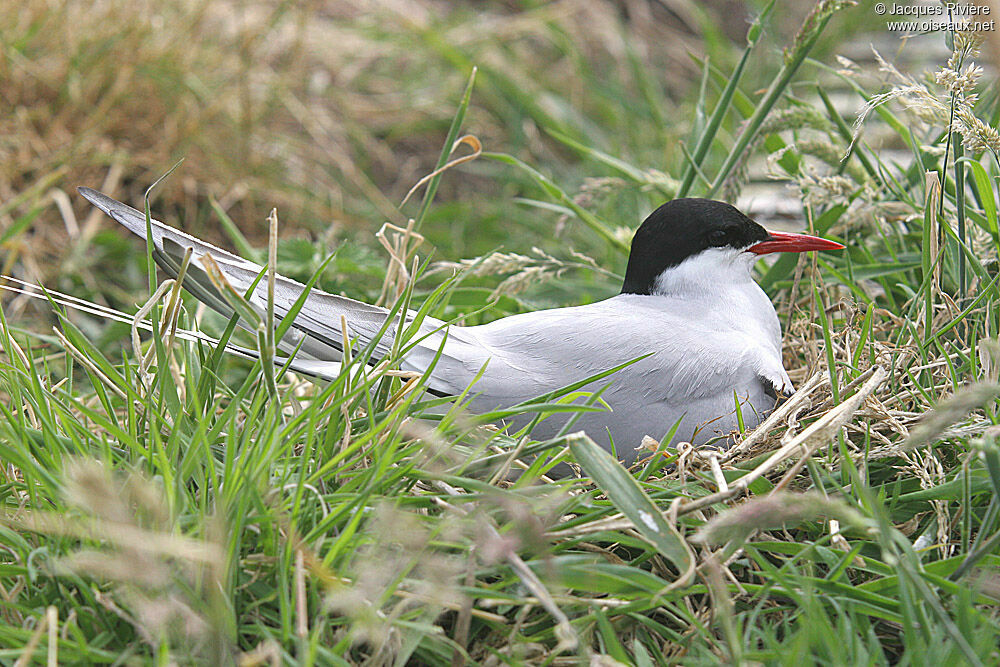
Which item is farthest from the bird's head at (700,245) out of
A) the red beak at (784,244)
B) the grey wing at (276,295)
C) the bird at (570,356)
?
the grey wing at (276,295)

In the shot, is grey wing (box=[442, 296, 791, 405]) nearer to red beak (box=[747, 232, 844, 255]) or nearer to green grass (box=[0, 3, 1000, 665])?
green grass (box=[0, 3, 1000, 665])

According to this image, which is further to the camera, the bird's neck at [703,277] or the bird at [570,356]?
the bird's neck at [703,277]

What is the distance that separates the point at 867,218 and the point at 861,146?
20 cm

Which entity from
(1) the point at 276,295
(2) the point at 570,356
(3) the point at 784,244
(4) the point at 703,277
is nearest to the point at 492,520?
(2) the point at 570,356

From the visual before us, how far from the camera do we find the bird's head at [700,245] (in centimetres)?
163

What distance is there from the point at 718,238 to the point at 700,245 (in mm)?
36

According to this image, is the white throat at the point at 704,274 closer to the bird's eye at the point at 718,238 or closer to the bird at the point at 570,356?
the bird's eye at the point at 718,238

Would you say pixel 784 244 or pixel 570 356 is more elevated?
pixel 784 244

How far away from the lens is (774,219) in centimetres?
260

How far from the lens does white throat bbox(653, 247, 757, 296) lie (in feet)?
5.42

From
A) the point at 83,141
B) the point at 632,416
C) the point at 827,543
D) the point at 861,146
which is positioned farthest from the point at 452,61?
the point at 827,543

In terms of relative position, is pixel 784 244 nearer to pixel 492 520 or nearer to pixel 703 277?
pixel 703 277

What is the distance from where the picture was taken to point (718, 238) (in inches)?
64.7

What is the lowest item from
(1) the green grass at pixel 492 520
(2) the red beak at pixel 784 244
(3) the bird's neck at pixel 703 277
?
(1) the green grass at pixel 492 520
